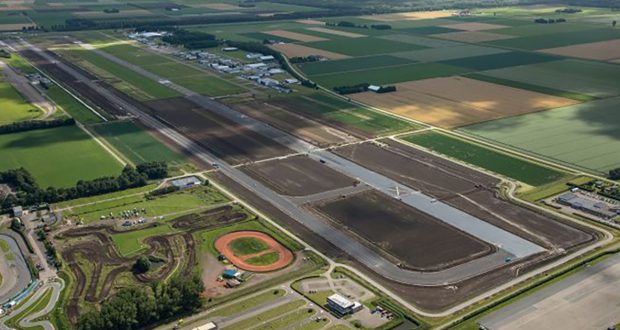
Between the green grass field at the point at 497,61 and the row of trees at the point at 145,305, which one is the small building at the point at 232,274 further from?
the green grass field at the point at 497,61

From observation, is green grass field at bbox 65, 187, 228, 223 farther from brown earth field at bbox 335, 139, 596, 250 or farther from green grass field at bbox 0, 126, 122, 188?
brown earth field at bbox 335, 139, 596, 250

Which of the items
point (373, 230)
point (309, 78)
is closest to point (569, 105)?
point (309, 78)

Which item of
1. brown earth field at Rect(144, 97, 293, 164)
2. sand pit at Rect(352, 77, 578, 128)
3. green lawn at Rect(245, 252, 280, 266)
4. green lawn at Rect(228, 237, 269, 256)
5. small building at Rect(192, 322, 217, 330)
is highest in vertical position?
sand pit at Rect(352, 77, 578, 128)

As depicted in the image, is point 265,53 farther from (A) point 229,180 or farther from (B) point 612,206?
(B) point 612,206

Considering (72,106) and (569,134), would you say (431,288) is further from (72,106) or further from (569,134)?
(72,106)

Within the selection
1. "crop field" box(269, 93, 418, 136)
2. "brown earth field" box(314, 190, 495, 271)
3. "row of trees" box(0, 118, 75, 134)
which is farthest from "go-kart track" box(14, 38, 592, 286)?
"row of trees" box(0, 118, 75, 134)

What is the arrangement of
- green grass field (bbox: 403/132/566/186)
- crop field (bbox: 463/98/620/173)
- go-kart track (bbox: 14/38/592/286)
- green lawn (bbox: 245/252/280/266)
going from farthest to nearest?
crop field (bbox: 463/98/620/173)
green grass field (bbox: 403/132/566/186)
green lawn (bbox: 245/252/280/266)
go-kart track (bbox: 14/38/592/286)

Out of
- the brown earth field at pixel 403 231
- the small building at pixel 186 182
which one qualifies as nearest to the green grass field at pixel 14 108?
the small building at pixel 186 182
